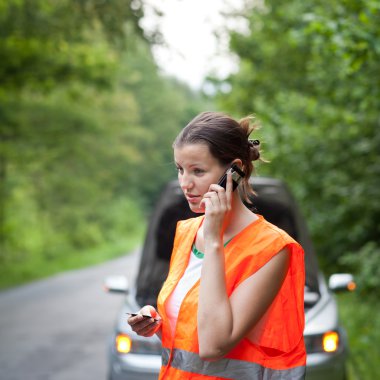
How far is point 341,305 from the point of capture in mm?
10672

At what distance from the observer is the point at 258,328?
1.98m

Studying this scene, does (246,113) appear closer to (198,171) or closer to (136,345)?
(136,345)

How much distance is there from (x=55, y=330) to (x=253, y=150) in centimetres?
887

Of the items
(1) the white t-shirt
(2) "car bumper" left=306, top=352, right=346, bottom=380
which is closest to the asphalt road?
(2) "car bumper" left=306, top=352, right=346, bottom=380

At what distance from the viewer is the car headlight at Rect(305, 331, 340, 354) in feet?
14.3

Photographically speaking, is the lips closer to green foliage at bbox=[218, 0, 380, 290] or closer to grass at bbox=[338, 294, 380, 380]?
green foliage at bbox=[218, 0, 380, 290]

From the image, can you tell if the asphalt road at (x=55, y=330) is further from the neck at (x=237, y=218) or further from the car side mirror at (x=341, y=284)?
the neck at (x=237, y=218)

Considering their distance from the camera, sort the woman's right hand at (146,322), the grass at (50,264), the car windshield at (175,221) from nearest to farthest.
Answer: the woman's right hand at (146,322) < the car windshield at (175,221) < the grass at (50,264)

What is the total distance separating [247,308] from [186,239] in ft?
1.45

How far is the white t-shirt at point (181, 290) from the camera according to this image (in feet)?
7.00

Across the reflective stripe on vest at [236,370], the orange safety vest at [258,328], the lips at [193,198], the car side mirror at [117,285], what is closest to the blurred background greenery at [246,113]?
the lips at [193,198]

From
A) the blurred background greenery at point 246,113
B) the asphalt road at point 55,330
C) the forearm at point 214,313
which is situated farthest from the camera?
the asphalt road at point 55,330

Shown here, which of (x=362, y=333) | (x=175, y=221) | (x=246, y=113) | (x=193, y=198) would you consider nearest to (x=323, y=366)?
(x=175, y=221)

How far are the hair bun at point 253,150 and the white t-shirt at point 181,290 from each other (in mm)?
381
